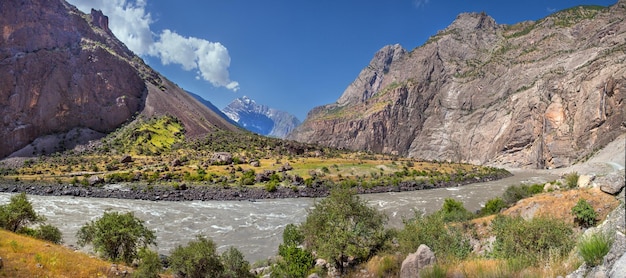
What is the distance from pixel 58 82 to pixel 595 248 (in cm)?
17241

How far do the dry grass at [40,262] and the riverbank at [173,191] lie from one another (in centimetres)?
4089

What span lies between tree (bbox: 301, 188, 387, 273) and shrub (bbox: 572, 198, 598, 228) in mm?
11388

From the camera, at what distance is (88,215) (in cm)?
4203

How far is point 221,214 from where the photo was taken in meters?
45.7

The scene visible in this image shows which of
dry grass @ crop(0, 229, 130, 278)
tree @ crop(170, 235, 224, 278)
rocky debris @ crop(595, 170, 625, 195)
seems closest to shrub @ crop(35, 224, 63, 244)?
dry grass @ crop(0, 229, 130, 278)

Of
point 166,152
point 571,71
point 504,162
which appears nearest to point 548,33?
point 571,71

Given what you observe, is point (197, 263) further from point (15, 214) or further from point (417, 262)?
point (15, 214)

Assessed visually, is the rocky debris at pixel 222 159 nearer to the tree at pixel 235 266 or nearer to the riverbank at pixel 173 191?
the riverbank at pixel 173 191

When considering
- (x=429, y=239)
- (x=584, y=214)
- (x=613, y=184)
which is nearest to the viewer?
(x=429, y=239)

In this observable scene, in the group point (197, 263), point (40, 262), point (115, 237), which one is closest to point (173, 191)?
point (115, 237)

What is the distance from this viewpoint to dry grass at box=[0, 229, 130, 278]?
13352mm

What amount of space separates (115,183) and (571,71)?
552 feet

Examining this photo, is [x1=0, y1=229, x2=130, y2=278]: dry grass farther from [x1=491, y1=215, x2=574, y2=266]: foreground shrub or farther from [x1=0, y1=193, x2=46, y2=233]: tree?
[x1=491, y1=215, x2=574, y2=266]: foreground shrub

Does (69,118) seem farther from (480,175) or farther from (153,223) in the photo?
(480,175)
